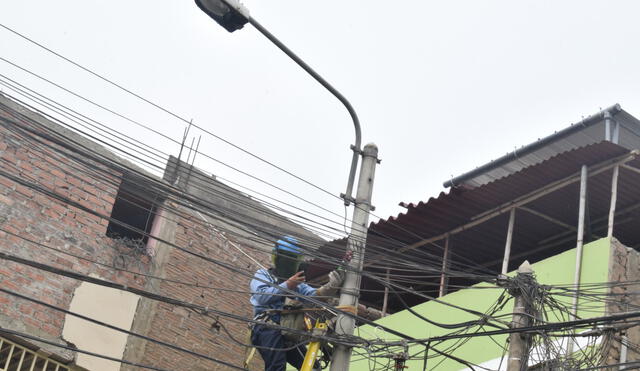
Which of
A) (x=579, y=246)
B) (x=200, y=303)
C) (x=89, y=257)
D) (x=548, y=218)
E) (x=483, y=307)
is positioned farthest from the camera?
(x=200, y=303)

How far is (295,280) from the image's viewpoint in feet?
28.9

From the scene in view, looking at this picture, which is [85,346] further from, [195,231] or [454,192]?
[454,192]

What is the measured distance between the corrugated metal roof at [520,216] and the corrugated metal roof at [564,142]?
64 cm

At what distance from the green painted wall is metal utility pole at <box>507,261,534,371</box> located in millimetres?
578

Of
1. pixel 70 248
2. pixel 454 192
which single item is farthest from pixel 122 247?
pixel 454 192

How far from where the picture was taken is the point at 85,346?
13.8m

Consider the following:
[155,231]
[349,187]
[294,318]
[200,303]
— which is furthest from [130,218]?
[349,187]

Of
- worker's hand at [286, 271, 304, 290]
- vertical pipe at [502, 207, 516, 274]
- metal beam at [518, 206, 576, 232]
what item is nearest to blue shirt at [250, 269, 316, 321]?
worker's hand at [286, 271, 304, 290]

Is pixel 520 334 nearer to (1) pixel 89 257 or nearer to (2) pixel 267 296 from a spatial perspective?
(2) pixel 267 296

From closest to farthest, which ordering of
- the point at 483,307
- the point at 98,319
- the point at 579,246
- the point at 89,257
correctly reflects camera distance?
the point at 579,246, the point at 483,307, the point at 98,319, the point at 89,257

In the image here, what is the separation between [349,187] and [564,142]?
7122 mm

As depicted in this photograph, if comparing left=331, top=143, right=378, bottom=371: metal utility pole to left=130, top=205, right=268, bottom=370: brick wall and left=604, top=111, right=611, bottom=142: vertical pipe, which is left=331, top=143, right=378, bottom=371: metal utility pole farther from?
left=130, top=205, right=268, bottom=370: brick wall

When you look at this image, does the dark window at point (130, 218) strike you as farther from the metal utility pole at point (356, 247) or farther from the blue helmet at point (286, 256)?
the metal utility pole at point (356, 247)

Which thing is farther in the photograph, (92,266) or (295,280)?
(92,266)
